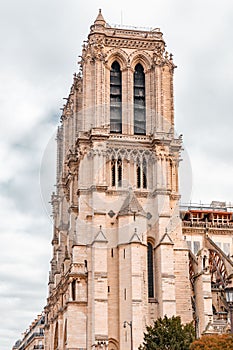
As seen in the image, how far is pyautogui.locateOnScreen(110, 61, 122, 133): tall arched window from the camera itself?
207ft

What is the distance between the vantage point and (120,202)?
59594 mm

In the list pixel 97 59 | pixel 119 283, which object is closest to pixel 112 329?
pixel 119 283

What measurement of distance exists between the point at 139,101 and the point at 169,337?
27.5 metres

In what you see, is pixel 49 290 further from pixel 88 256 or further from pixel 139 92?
pixel 139 92

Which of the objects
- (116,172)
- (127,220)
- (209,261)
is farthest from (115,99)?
(209,261)

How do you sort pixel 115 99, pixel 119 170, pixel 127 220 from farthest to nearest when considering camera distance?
pixel 115 99
pixel 119 170
pixel 127 220

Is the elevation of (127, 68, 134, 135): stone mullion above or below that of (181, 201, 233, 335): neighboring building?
above

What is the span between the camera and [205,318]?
184 feet

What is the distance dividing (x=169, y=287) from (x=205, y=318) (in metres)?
3.89

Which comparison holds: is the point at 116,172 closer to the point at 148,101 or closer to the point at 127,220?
the point at 127,220

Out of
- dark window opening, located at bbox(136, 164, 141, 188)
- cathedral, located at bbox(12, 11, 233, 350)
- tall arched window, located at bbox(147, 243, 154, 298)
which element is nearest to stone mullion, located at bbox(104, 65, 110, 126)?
cathedral, located at bbox(12, 11, 233, 350)

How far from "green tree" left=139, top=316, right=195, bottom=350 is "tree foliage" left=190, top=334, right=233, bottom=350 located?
3646mm

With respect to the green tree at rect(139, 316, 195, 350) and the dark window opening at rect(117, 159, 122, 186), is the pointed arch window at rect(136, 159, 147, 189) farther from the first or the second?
the green tree at rect(139, 316, 195, 350)

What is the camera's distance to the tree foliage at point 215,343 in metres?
37.1
